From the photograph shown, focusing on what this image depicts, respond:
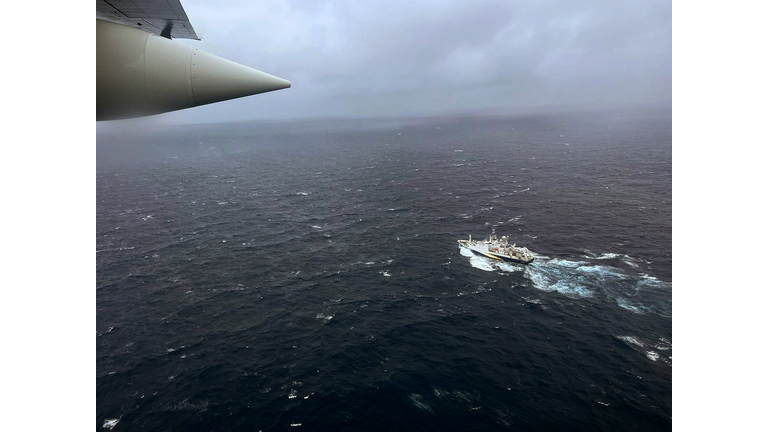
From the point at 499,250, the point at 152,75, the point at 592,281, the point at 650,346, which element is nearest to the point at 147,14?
the point at 152,75

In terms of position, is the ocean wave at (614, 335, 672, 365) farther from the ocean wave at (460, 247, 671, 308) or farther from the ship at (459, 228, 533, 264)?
the ship at (459, 228, 533, 264)

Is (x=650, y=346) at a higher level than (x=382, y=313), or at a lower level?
lower

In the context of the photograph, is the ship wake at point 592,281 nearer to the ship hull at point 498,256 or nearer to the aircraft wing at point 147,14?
the ship hull at point 498,256

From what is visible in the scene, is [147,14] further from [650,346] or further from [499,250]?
[499,250]

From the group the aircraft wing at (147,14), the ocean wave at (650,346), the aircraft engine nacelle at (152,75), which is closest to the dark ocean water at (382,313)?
the ocean wave at (650,346)

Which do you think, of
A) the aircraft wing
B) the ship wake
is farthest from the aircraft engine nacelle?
the ship wake
